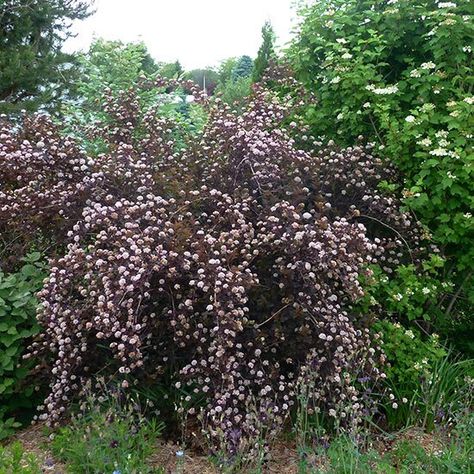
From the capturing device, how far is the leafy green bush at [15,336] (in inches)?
135

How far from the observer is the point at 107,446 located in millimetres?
2705

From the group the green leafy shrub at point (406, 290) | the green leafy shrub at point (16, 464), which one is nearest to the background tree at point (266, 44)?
the green leafy shrub at point (406, 290)

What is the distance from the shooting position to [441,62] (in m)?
4.08

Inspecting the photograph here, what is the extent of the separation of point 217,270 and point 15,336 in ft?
4.22

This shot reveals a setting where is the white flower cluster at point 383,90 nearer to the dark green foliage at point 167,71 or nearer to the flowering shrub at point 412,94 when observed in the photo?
the flowering shrub at point 412,94

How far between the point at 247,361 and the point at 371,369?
65 cm

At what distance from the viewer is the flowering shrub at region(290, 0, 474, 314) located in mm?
3830

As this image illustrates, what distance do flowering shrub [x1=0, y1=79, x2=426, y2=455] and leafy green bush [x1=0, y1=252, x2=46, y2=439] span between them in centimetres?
16

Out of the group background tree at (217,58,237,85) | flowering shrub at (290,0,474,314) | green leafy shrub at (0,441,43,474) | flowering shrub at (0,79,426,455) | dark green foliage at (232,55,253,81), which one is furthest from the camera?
background tree at (217,58,237,85)

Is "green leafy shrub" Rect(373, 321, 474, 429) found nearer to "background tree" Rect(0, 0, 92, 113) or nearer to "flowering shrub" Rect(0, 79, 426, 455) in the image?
"flowering shrub" Rect(0, 79, 426, 455)

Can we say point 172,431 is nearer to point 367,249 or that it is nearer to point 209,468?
point 209,468

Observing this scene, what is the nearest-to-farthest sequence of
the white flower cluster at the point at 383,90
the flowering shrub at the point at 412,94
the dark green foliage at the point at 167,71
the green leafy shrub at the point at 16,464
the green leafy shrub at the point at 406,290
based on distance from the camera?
the green leafy shrub at the point at 16,464
the green leafy shrub at the point at 406,290
the flowering shrub at the point at 412,94
the white flower cluster at the point at 383,90
the dark green foliage at the point at 167,71

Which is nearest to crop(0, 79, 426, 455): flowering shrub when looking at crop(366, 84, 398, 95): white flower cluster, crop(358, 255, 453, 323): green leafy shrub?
crop(358, 255, 453, 323): green leafy shrub

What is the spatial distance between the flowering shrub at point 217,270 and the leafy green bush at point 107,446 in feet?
0.66
